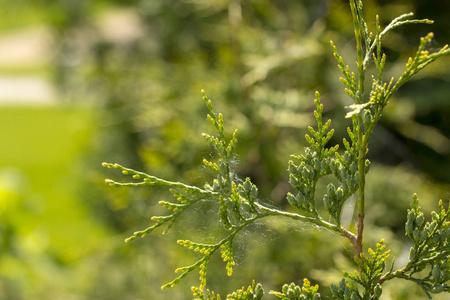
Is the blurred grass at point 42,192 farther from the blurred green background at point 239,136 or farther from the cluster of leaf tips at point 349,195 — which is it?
the cluster of leaf tips at point 349,195

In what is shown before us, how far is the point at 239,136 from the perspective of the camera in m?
2.42

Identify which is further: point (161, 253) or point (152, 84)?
point (152, 84)

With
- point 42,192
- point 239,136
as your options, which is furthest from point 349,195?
point 42,192

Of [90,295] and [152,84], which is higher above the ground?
[152,84]

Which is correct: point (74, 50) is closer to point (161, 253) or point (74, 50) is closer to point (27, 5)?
point (27, 5)

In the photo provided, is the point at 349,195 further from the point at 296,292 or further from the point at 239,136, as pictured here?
the point at 239,136

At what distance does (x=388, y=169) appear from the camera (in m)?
3.25

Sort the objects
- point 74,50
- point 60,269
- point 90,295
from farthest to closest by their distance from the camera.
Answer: point 74,50
point 90,295
point 60,269

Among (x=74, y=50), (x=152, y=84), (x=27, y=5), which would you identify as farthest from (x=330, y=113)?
(x=27, y=5)

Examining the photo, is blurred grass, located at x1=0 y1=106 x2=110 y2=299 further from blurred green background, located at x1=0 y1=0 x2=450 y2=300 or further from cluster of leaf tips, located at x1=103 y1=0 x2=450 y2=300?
A: cluster of leaf tips, located at x1=103 y1=0 x2=450 y2=300

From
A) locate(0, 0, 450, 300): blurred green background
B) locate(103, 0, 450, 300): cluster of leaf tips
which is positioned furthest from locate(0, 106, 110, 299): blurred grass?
locate(103, 0, 450, 300): cluster of leaf tips

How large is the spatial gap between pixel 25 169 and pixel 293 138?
9.39 meters

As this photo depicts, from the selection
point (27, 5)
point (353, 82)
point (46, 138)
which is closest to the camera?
point (353, 82)

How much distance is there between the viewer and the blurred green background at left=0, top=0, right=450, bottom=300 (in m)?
2.17
